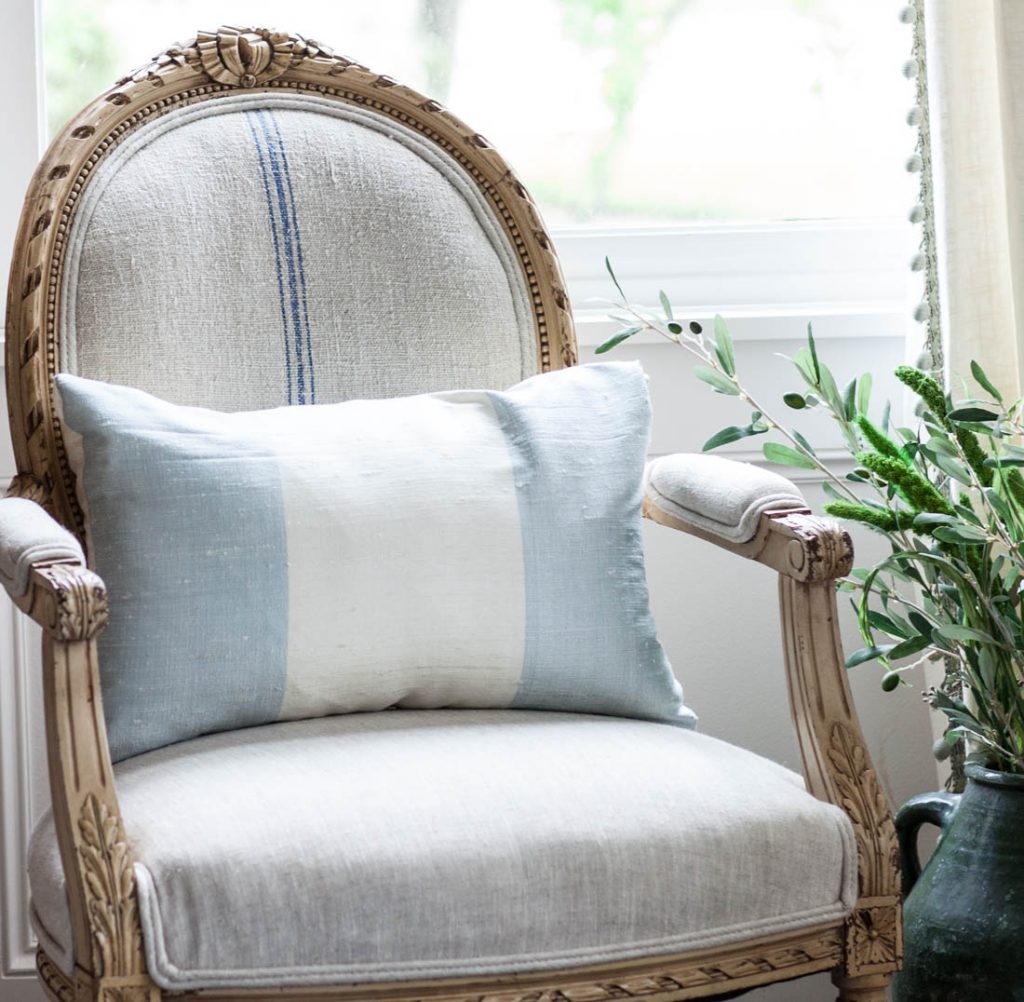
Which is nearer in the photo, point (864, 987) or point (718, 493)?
point (864, 987)

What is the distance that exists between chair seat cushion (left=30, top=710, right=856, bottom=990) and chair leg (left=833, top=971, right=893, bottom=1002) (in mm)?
62

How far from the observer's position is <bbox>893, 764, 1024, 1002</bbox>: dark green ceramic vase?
118 cm

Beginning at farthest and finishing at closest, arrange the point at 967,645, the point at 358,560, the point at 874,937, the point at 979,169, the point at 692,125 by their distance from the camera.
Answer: the point at 692,125, the point at 979,169, the point at 967,645, the point at 358,560, the point at 874,937

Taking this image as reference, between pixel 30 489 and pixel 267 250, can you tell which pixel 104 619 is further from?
pixel 267 250

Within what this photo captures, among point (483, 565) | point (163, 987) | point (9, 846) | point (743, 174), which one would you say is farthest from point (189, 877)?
point (743, 174)

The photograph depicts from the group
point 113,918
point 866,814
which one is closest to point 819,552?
point 866,814

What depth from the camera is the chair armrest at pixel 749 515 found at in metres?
1.05

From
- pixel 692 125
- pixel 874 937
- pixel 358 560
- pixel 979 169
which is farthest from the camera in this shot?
pixel 692 125

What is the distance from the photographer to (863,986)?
101 centimetres

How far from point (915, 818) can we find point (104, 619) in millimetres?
841

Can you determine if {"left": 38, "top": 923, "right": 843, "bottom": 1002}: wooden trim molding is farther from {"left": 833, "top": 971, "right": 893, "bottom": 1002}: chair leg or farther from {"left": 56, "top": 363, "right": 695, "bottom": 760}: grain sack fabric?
{"left": 56, "top": 363, "right": 695, "bottom": 760}: grain sack fabric

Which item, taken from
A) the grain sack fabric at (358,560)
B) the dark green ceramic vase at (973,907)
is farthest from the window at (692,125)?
the dark green ceramic vase at (973,907)

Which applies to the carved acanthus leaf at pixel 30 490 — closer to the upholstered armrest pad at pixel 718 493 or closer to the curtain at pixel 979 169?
the upholstered armrest pad at pixel 718 493

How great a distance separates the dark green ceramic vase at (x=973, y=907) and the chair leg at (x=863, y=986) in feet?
0.65
